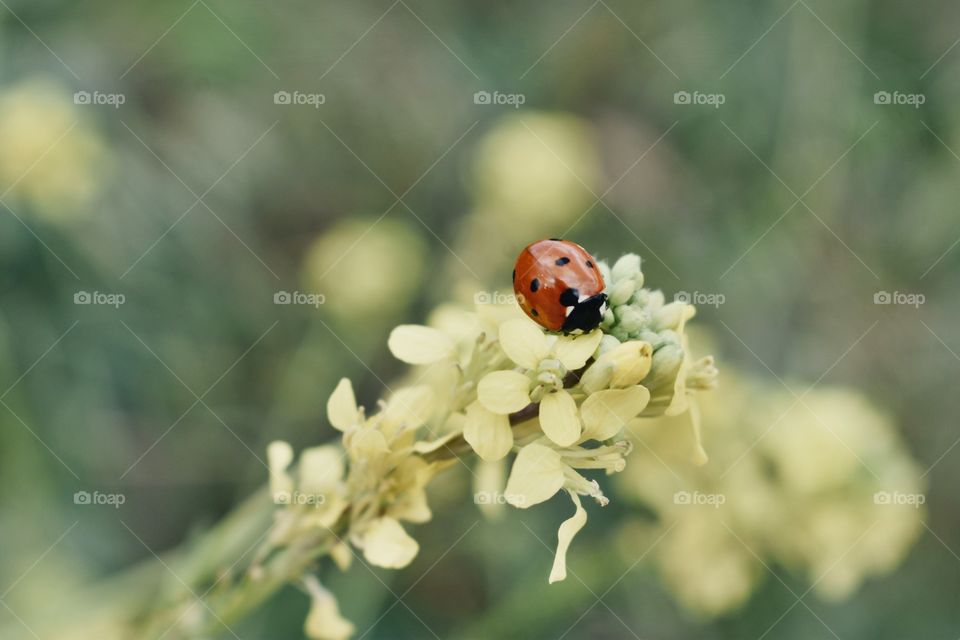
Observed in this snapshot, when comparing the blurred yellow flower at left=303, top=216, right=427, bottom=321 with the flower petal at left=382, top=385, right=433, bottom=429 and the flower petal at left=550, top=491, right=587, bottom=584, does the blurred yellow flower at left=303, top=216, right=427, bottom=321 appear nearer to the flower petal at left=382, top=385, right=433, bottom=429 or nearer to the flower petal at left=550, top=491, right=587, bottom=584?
the flower petal at left=382, top=385, right=433, bottom=429

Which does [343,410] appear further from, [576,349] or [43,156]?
[43,156]

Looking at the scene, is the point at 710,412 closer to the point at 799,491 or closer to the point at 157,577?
the point at 799,491

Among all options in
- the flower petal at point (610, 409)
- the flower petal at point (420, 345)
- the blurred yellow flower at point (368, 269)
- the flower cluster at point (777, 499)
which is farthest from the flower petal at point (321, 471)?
the blurred yellow flower at point (368, 269)

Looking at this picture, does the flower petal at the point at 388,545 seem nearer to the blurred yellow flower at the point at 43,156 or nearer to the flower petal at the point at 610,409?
the flower petal at the point at 610,409

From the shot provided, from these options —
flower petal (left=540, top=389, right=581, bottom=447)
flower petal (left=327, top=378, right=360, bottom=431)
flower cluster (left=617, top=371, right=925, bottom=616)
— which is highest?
flower petal (left=540, top=389, right=581, bottom=447)

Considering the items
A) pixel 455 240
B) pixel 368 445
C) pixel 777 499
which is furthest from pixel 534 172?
pixel 368 445

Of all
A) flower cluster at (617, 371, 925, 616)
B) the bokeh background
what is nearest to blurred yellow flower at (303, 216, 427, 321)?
the bokeh background
